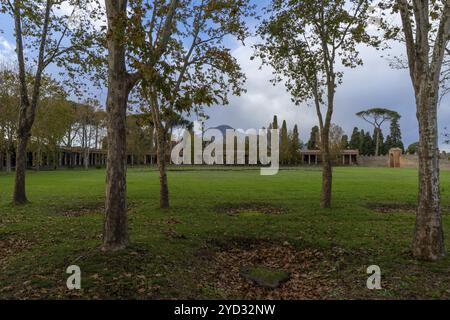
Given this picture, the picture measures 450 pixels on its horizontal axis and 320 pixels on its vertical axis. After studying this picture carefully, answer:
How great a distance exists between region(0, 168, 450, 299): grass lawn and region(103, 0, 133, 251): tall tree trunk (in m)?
0.65

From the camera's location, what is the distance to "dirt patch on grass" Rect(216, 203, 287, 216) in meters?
12.9

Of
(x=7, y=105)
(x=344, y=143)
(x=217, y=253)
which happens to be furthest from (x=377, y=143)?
(x=217, y=253)

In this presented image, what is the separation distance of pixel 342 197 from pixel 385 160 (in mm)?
80628

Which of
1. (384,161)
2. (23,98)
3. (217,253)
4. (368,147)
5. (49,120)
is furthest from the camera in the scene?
(368,147)

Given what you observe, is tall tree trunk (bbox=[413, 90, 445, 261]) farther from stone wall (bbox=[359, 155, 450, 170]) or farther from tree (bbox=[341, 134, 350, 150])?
stone wall (bbox=[359, 155, 450, 170])

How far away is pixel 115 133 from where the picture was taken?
6.91 m

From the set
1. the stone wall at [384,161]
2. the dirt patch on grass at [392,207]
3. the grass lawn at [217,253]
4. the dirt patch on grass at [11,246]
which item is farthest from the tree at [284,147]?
the dirt patch on grass at [11,246]

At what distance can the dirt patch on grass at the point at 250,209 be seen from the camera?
42.2 ft

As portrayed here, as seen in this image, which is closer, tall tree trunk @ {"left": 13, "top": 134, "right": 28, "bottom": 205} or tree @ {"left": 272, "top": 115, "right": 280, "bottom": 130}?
tall tree trunk @ {"left": 13, "top": 134, "right": 28, "bottom": 205}

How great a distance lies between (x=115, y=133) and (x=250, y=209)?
8.05 metres

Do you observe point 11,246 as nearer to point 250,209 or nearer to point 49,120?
point 250,209

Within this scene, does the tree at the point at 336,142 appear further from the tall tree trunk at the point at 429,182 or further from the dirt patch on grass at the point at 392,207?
the tall tree trunk at the point at 429,182

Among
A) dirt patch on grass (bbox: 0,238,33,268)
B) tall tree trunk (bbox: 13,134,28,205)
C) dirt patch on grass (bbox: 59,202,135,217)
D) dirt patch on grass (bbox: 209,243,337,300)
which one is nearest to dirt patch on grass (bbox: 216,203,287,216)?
dirt patch on grass (bbox: 59,202,135,217)

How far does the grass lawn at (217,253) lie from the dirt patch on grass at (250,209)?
0.26 feet
